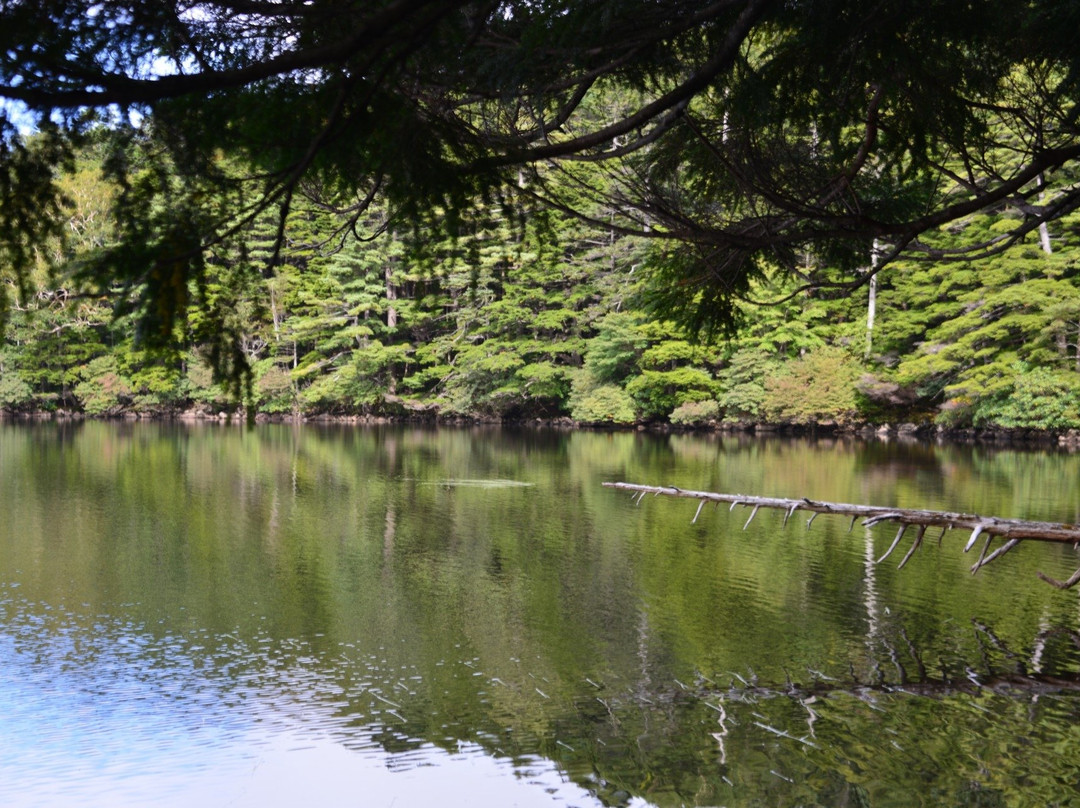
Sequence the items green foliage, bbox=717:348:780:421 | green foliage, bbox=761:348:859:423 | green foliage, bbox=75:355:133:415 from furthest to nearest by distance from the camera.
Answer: green foliage, bbox=75:355:133:415
green foliage, bbox=717:348:780:421
green foliage, bbox=761:348:859:423

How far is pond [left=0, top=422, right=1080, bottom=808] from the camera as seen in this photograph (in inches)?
190

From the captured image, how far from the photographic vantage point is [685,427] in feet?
107

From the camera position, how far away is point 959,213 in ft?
14.0

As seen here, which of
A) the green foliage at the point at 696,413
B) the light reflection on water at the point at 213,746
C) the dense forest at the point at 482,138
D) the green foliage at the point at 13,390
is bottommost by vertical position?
the light reflection on water at the point at 213,746

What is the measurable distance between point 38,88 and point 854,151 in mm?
3916

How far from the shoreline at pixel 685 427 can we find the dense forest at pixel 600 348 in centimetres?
30

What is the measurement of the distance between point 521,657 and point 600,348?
25.8 metres

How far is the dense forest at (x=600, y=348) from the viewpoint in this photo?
23.7m

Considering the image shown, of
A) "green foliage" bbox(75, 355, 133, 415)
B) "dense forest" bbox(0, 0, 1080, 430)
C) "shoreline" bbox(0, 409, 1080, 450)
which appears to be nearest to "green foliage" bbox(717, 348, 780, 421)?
"shoreline" bbox(0, 409, 1080, 450)

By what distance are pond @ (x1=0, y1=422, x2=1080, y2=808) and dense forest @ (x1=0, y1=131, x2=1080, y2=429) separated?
7139 mm

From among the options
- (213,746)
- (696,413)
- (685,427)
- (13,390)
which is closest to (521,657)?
(213,746)

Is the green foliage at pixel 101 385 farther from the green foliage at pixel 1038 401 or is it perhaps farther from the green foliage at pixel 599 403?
the green foliage at pixel 1038 401

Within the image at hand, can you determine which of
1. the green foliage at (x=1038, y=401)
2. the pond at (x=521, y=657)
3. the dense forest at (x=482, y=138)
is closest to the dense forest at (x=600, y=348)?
the green foliage at (x=1038, y=401)

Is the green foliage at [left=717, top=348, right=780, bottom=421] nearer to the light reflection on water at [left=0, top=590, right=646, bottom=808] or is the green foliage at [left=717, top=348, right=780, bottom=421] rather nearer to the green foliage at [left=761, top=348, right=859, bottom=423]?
the green foliage at [left=761, top=348, right=859, bottom=423]
